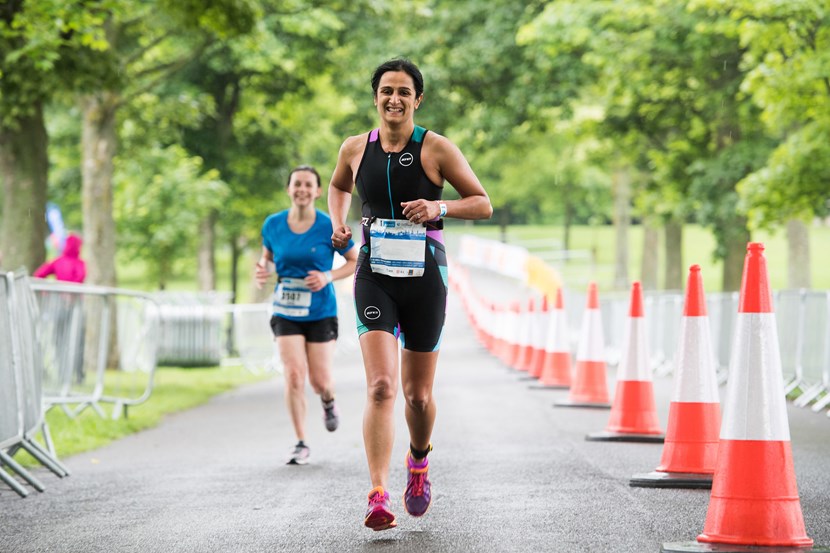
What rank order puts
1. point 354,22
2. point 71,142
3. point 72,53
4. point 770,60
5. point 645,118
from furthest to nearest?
point 71,142
point 354,22
point 645,118
point 770,60
point 72,53

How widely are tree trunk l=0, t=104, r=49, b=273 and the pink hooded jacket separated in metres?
0.53

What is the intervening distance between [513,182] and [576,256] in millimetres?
9961

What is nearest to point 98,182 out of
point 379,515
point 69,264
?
point 69,264

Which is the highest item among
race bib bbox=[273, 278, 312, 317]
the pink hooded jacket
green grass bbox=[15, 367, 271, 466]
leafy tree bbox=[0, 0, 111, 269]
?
leafy tree bbox=[0, 0, 111, 269]

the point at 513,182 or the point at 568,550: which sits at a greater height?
the point at 513,182

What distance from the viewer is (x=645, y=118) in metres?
30.9

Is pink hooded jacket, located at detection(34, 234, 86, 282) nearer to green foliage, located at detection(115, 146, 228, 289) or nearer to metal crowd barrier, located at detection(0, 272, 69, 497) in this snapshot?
metal crowd barrier, located at detection(0, 272, 69, 497)

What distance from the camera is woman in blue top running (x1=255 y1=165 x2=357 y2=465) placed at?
32.1 ft

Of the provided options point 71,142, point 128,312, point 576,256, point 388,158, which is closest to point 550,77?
point 71,142

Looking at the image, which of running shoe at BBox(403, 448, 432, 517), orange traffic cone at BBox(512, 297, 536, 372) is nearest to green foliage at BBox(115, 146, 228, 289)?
orange traffic cone at BBox(512, 297, 536, 372)

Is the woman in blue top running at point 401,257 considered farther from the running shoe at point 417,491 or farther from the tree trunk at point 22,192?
the tree trunk at point 22,192

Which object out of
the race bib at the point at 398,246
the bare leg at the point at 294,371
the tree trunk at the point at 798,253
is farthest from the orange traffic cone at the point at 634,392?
the tree trunk at the point at 798,253

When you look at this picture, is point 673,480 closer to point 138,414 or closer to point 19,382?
point 19,382

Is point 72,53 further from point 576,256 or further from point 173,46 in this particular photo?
point 576,256
